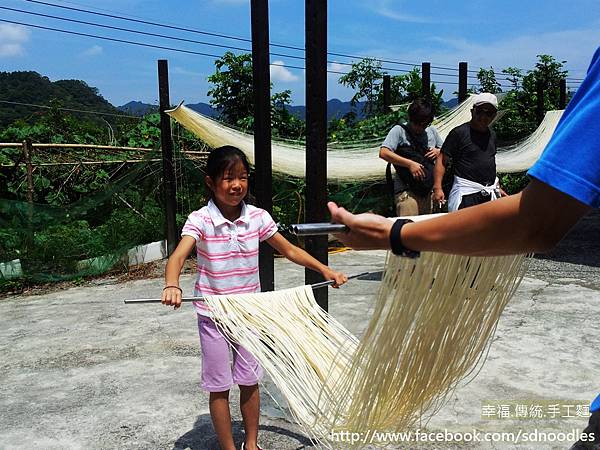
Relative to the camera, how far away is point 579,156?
85cm

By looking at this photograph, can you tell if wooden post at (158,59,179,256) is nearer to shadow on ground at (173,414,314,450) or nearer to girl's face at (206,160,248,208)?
shadow on ground at (173,414,314,450)

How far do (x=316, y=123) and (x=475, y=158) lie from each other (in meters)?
1.78

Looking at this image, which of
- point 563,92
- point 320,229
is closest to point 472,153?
point 320,229

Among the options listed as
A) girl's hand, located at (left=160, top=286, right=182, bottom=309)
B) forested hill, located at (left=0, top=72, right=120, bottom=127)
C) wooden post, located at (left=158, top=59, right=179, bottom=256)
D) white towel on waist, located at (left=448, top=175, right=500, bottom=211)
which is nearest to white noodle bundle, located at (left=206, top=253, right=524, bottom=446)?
girl's hand, located at (left=160, top=286, right=182, bottom=309)

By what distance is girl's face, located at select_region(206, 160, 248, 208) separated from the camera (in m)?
2.29

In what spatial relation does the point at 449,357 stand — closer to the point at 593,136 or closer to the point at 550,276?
the point at 593,136

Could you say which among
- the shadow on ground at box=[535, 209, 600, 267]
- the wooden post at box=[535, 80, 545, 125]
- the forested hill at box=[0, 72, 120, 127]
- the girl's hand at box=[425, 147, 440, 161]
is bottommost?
the shadow on ground at box=[535, 209, 600, 267]

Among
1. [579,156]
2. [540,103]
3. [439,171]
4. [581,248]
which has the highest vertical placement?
[540,103]

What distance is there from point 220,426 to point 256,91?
1.45 meters

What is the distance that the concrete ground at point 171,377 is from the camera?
8.58 ft

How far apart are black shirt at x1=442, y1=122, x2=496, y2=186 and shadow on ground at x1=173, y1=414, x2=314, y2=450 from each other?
2157 mm

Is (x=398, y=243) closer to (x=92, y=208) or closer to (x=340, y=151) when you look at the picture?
(x=340, y=151)

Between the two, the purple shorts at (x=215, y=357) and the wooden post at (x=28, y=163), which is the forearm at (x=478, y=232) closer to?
the purple shorts at (x=215, y=357)

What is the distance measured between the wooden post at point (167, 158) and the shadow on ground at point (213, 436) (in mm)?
3829
